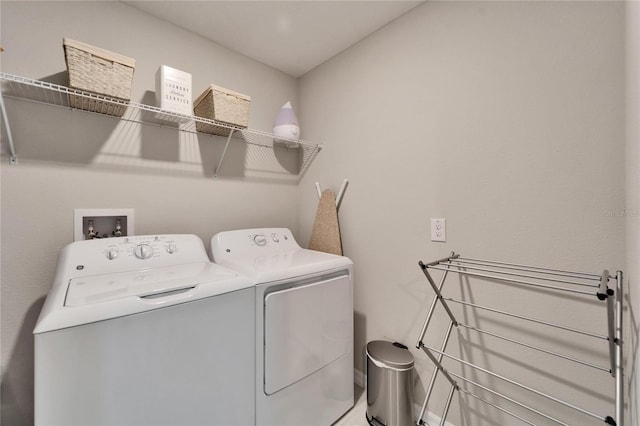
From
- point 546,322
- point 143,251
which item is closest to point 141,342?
point 143,251

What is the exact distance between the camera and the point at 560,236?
3.64 ft

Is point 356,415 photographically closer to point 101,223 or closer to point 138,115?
point 101,223

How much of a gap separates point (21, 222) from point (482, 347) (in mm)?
2326

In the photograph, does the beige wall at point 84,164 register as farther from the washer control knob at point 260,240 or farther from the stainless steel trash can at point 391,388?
the stainless steel trash can at point 391,388

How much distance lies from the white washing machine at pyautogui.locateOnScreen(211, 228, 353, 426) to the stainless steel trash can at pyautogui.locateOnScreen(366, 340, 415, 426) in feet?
0.57

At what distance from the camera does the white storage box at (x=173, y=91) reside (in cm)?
144

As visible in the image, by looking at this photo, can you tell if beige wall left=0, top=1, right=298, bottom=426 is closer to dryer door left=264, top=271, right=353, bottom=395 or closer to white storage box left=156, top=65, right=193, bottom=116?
white storage box left=156, top=65, right=193, bottom=116

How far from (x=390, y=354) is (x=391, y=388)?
17 centimetres

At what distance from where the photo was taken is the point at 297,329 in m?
1.35

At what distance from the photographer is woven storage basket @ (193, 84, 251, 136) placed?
1554 mm

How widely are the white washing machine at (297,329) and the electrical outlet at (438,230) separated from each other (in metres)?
0.53

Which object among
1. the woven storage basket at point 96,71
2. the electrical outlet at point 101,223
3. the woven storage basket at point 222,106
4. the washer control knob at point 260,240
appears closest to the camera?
the woven storage basket at point 96,71

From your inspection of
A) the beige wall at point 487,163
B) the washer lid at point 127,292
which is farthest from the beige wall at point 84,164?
the beige wall at point 487,163

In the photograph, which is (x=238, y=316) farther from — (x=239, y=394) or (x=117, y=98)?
(x=117, y=98)
